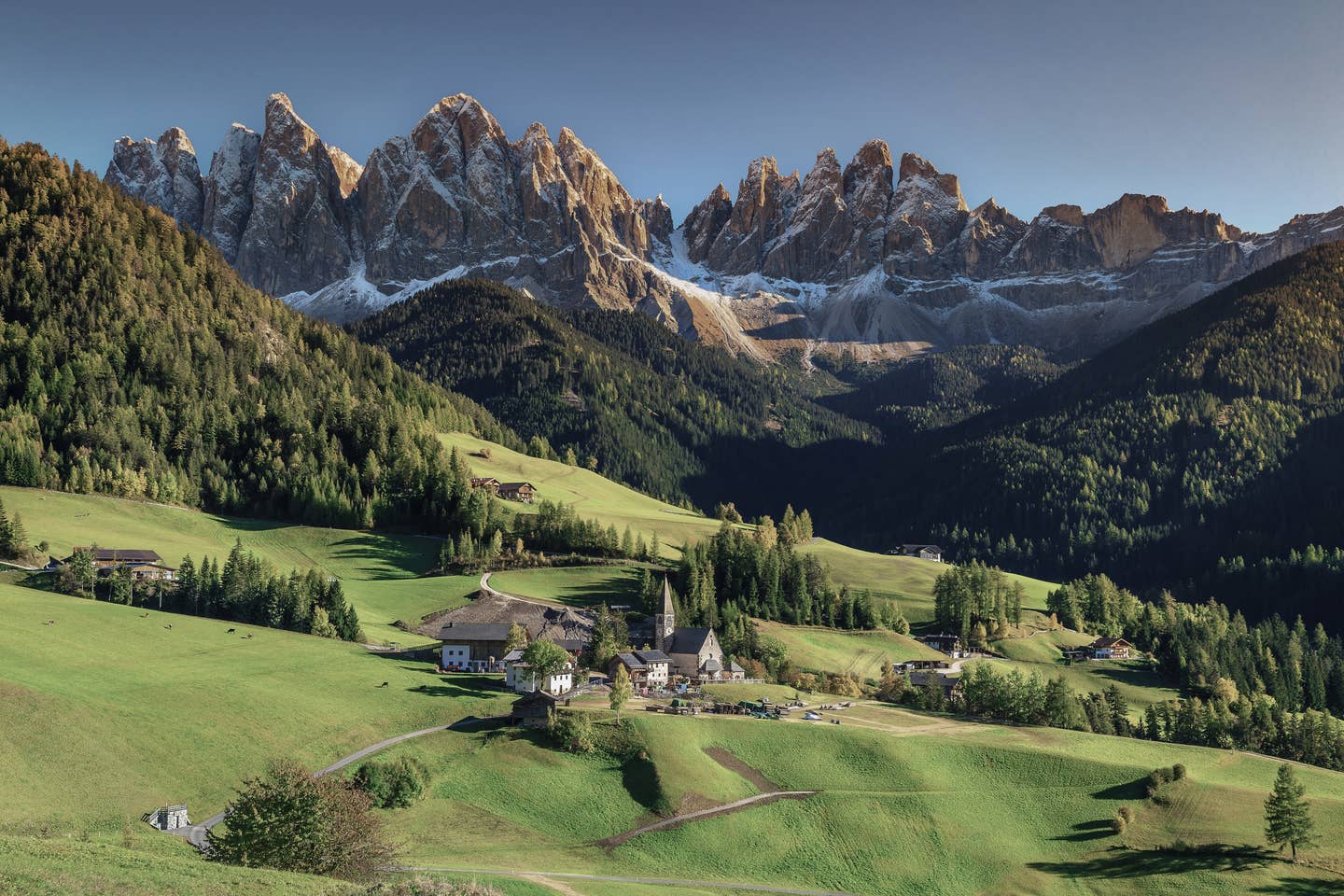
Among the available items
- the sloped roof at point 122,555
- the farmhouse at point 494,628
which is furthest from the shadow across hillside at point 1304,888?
the sloped roof at point 122,555

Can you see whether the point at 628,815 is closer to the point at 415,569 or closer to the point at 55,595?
the point at 55,595

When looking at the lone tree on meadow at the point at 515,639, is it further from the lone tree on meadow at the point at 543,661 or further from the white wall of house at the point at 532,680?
the lone tree on meadow at the point at 543,661

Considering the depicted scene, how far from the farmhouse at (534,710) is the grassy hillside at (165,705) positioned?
4.35 m

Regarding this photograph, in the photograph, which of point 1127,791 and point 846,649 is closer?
point 1127,791

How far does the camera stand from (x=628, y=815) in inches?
3467

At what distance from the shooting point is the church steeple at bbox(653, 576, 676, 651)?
142 metres

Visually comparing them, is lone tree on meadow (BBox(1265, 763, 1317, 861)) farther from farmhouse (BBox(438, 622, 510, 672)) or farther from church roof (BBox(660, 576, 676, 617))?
farmhouse (BBox(438, 622, 510, 672))

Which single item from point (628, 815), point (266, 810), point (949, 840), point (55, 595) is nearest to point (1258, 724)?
point (949, 840)

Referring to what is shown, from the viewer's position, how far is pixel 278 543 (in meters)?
181

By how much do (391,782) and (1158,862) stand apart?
58.6m

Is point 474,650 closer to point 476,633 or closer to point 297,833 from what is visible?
point 476,633

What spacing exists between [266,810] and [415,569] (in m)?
118

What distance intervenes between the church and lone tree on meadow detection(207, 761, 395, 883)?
70.3 metres

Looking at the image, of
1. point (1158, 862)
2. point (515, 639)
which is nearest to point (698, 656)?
point (515, 639)
